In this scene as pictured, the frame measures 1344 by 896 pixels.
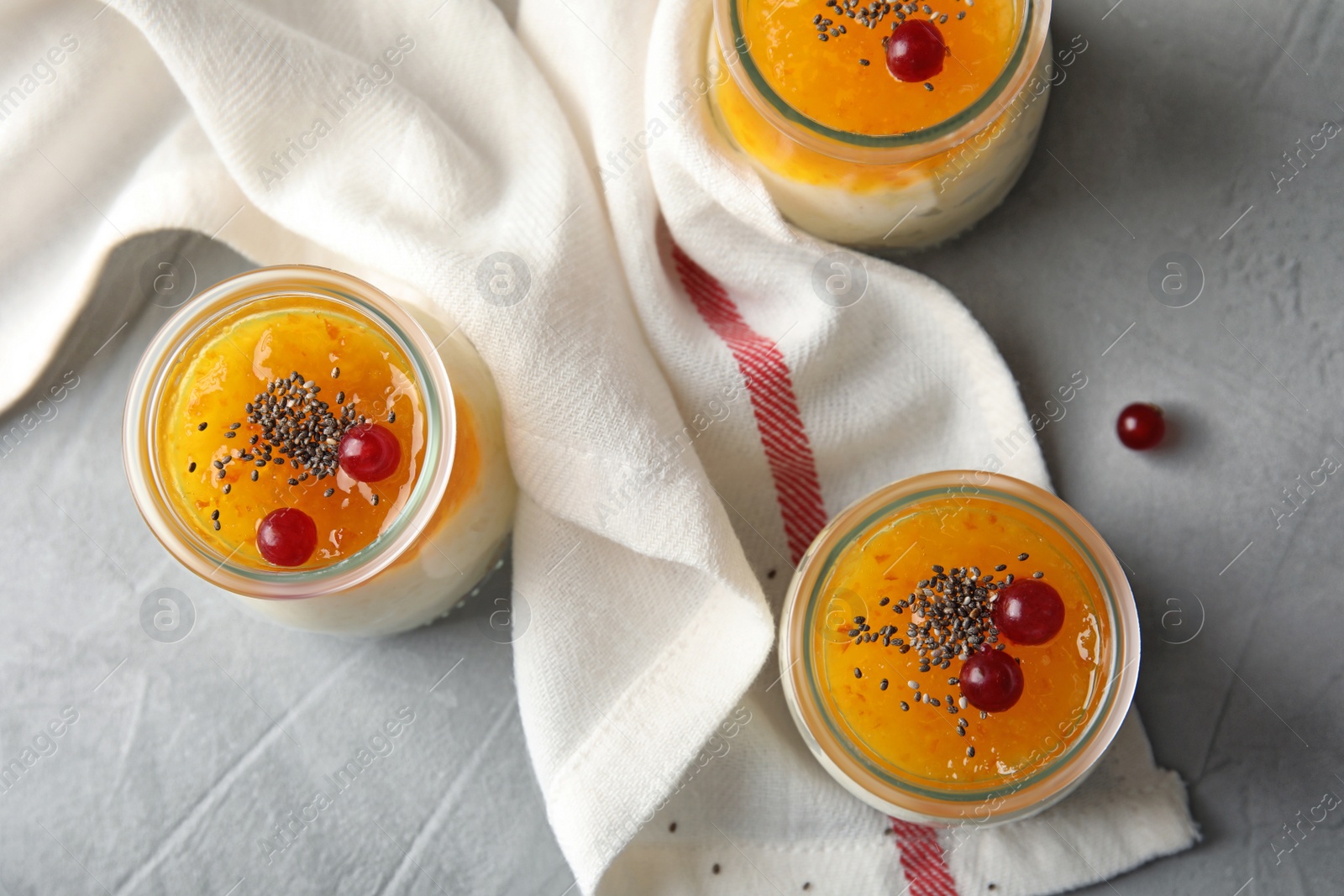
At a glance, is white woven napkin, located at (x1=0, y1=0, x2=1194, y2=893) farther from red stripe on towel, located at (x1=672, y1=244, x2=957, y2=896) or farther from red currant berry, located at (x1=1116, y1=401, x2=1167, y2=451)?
red currant berry, located at (x1=1116, y1=401, x2=1167, y2=451)

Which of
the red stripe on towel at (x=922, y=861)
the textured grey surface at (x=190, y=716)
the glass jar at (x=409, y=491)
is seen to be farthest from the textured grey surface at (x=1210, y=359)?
the textured grey surface at (x=190, y=716)

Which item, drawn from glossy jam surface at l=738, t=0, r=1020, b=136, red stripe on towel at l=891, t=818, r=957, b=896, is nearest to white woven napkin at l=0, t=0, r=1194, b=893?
red stripe on towel at l=891, t=818, r=957, b=896

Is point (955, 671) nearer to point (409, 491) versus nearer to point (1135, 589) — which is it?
point (1135, 589)

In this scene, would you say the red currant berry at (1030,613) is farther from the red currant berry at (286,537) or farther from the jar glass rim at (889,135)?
the red currant berry at (286,537)

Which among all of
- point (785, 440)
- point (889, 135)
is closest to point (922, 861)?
point (785, 440)

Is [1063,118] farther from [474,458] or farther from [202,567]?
[202,567]

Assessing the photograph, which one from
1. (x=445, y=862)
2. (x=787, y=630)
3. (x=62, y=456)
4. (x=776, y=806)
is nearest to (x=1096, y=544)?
(x=787, y=630)
